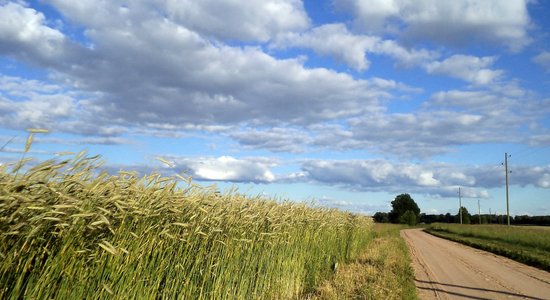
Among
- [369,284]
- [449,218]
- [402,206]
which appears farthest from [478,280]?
[449,218]

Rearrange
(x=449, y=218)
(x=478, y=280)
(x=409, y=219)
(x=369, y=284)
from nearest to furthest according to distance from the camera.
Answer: (x=369, y=284)
(x=478, y=280)
(x=409, y=219)
(x=449, y=218)

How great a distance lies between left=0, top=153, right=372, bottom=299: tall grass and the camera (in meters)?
3.27

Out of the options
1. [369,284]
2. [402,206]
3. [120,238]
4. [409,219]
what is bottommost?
[369,284]

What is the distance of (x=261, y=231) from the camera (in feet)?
25.6

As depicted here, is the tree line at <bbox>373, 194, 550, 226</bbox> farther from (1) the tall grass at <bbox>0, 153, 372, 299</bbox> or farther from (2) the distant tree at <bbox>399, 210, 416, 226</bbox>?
(1) the tall grass at <bbox>0, 153, 372, 299</bbox>

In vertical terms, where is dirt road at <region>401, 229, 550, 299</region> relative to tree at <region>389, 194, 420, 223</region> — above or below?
below

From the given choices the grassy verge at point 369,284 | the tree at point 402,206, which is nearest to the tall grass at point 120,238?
the grassy verge at point 369,284

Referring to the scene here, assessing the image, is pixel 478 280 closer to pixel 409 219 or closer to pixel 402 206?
pixel 409 219

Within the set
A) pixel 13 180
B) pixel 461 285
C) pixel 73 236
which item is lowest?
pixel 461 285

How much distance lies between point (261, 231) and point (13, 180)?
196 inches

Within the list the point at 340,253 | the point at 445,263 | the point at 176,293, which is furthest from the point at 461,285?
the point at 176,293

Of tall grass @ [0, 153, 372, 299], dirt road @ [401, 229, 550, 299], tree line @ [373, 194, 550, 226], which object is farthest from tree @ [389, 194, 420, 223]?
tall grass @ [0, 153, 372, 299]

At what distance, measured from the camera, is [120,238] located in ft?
13.6

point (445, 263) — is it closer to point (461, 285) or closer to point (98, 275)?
point (461, 285)
